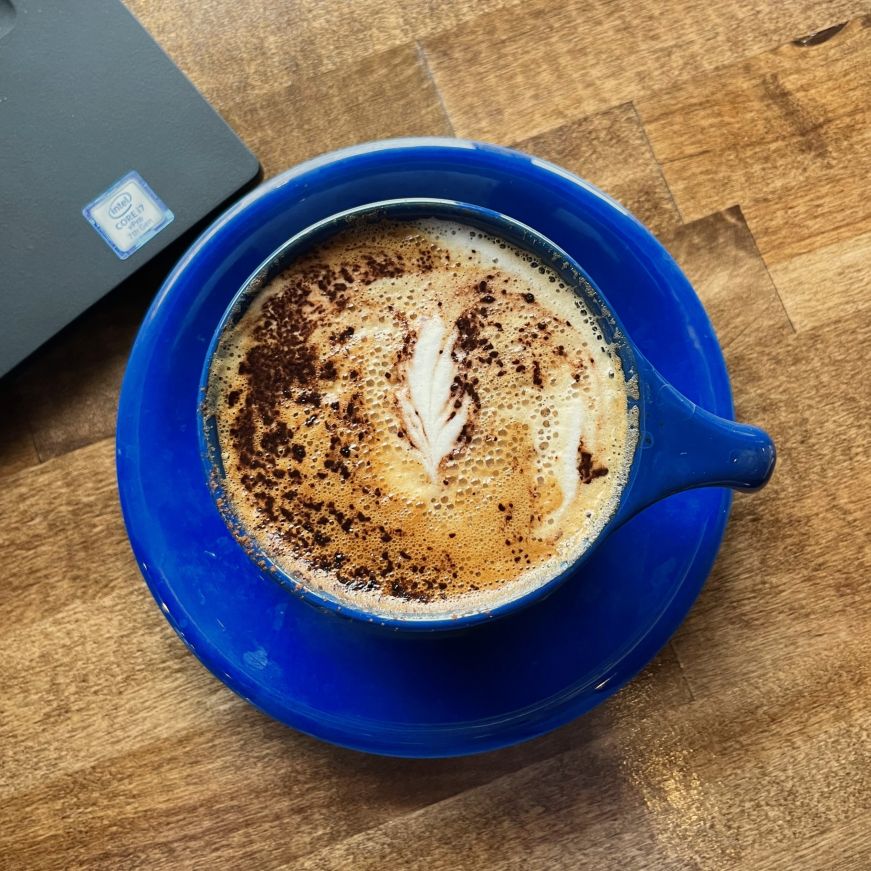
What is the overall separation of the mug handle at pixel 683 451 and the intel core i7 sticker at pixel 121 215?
0.64 meters

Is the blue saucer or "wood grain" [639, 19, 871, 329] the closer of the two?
the blue saucer

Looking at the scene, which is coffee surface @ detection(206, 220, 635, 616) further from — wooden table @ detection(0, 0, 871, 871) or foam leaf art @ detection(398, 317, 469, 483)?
wooden table @ detection(0, 0, 871, 871)

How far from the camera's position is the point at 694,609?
3.46 ft

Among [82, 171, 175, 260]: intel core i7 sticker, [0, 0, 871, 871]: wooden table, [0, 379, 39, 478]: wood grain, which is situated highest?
[82, 171, 175, 260]: intel core i7 sticker

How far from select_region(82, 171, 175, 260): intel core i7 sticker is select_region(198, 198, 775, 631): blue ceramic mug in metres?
0.30

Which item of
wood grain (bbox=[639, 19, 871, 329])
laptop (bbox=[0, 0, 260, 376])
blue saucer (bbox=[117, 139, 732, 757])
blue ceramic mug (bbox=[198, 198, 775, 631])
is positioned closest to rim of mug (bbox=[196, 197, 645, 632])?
blue ceramic mug (bbox=[198, 198, 775, 631])

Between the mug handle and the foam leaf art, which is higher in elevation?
the foam leaf art

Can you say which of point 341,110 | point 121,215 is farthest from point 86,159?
point 341,110

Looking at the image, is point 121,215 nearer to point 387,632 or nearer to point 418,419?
point 418,419

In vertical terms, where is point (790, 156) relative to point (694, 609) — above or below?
above

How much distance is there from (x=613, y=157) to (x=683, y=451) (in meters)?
0.49

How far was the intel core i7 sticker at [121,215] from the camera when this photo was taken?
1.01m

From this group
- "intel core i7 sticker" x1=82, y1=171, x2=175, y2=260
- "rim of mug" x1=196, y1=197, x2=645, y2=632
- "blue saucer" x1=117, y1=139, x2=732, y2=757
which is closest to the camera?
"rim of mug" x1=196, y1=197, x2=645, y2=632

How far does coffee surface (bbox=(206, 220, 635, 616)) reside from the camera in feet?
2.64
